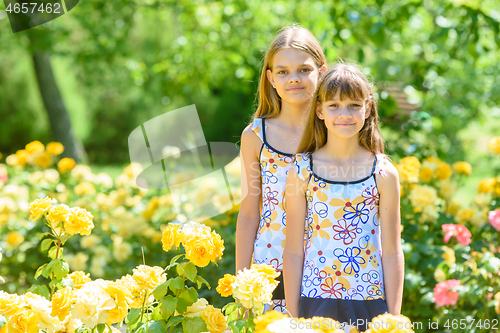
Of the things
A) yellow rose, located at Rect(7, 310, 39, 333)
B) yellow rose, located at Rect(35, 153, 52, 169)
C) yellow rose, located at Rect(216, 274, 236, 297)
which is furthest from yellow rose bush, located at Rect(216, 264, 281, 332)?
yellow rose, located at Rect(35, 153, 52, 169)

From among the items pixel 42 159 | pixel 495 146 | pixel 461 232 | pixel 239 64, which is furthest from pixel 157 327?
pixel 239 64

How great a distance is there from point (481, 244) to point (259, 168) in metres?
1.41

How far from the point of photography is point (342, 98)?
1.55 m

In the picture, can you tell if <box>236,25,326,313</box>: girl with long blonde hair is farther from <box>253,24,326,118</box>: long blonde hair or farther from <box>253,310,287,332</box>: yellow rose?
<box>253,310,287,332</box>: yellow rose

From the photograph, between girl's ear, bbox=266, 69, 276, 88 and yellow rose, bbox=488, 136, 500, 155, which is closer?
girl's ear, bbox=266, 69, 276, 88

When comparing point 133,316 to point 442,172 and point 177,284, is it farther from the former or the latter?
point 442,172

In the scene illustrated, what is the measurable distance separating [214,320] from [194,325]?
58mm

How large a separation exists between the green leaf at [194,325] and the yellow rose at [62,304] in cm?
31

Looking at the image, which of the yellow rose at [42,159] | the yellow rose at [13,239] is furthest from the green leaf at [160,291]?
the yellow rose at [42,159]

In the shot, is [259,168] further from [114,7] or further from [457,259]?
[114,7]

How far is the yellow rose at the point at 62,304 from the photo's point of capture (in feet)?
4.17

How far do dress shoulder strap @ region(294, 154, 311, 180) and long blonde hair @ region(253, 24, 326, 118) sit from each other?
321 millimetres

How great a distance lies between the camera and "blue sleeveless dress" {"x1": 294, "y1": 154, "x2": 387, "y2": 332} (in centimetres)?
151

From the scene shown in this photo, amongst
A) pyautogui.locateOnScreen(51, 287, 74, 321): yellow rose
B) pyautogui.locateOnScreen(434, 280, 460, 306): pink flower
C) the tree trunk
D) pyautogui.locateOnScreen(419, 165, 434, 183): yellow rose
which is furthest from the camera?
the tree trunk
